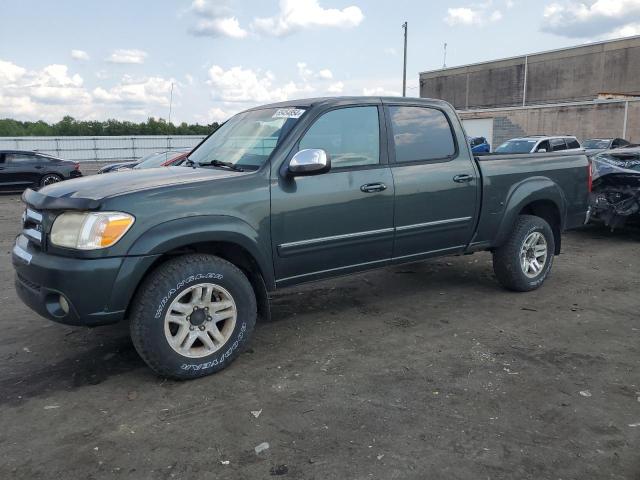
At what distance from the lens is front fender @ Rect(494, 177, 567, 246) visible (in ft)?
17.4

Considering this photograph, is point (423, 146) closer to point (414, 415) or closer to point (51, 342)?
point (414, 415)

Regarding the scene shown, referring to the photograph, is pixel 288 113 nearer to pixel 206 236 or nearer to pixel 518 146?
pixel 206 236

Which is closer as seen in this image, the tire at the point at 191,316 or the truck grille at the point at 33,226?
the tire at the point at 191,316

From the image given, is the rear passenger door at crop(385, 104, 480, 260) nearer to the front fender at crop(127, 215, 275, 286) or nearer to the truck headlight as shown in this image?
the front fender at crop(127, 215, 275, 286)

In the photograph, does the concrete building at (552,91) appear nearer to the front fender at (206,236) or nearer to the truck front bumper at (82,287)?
the front fender at (206,236)

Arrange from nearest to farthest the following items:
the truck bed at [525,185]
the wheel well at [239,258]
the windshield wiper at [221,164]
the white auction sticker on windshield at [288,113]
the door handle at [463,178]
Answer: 1. the wheel well at [239,258]
2. the windshield wiper at [221,164]
3. the white auction sticker on windshield at [288,113]
4. the door handle at [463,178]
5. the truck bed at [525,185]

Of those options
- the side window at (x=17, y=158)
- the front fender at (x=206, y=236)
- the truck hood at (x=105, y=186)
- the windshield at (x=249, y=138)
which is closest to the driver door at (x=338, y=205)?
the front fender at (x=206, y=236)

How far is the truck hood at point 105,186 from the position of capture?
133 inches

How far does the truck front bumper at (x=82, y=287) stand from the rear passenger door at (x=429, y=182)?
2.24 m

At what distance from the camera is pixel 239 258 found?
398 cm

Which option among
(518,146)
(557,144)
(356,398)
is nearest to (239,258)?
(356,398)

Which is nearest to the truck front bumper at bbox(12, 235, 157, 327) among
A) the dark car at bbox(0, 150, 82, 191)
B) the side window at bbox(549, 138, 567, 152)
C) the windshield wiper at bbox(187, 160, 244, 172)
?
the windshield wiper at bbox(187, 160, 244, 172)

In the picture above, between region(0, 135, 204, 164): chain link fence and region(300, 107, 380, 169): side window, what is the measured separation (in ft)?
97.9

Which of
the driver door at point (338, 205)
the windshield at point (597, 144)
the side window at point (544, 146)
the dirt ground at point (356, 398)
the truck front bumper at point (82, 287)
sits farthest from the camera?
the windshield at point (597, 144)
